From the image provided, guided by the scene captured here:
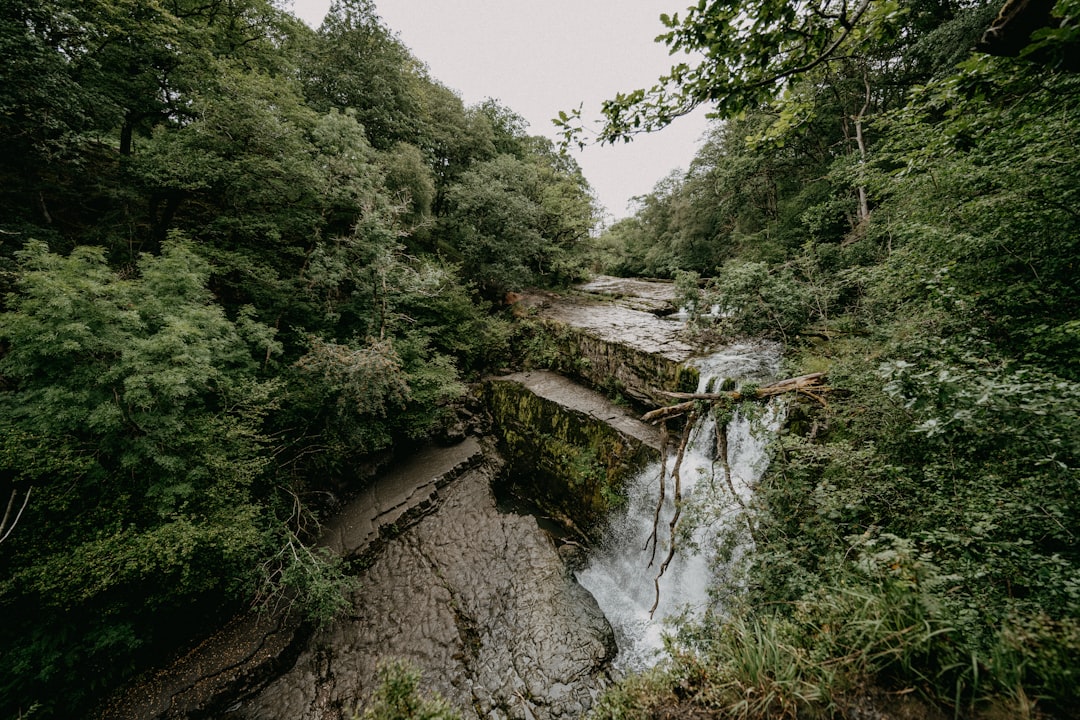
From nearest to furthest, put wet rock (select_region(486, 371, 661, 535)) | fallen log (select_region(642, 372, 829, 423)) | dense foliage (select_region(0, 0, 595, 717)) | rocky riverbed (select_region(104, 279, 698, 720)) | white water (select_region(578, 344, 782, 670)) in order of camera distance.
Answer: dense foliage (select_region(0, 0, 595, 717)) < fallen log (select_region(642, 372, 829, 423)) < rocky riverbed (select_region(104, 279, 698, 720)) < white water (select_region(578, 344, 782, 670)) < wet rock (select_region(486, 371, 661, 535))

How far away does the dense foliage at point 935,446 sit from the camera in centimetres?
205

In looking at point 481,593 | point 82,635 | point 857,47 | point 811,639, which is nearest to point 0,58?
point 82,635

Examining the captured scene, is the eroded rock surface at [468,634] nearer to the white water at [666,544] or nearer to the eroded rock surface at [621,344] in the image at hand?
the white water at [666,544]

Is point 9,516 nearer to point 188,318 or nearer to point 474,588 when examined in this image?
point 188,318

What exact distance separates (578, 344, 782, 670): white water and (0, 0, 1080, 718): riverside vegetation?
1.01 meters

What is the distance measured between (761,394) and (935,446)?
2.14 meters

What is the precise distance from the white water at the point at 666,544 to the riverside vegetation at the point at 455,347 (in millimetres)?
1007

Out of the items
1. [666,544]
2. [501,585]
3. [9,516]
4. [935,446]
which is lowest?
[501,585]

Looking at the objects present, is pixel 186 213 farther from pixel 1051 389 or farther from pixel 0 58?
pixel 1051 389

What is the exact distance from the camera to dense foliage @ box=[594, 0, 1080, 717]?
80.6 inches

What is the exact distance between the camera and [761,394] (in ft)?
18.2

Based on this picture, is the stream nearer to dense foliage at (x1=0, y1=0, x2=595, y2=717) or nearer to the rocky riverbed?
the rocky riverbed

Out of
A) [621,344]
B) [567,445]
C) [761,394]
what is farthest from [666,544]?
[621,344]

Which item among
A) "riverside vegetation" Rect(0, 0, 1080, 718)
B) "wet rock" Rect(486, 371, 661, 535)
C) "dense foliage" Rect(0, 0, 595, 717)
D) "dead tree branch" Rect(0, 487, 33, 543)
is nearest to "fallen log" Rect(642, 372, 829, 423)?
"riverside vegetation" Rect(0, 0, 1080, 718)
